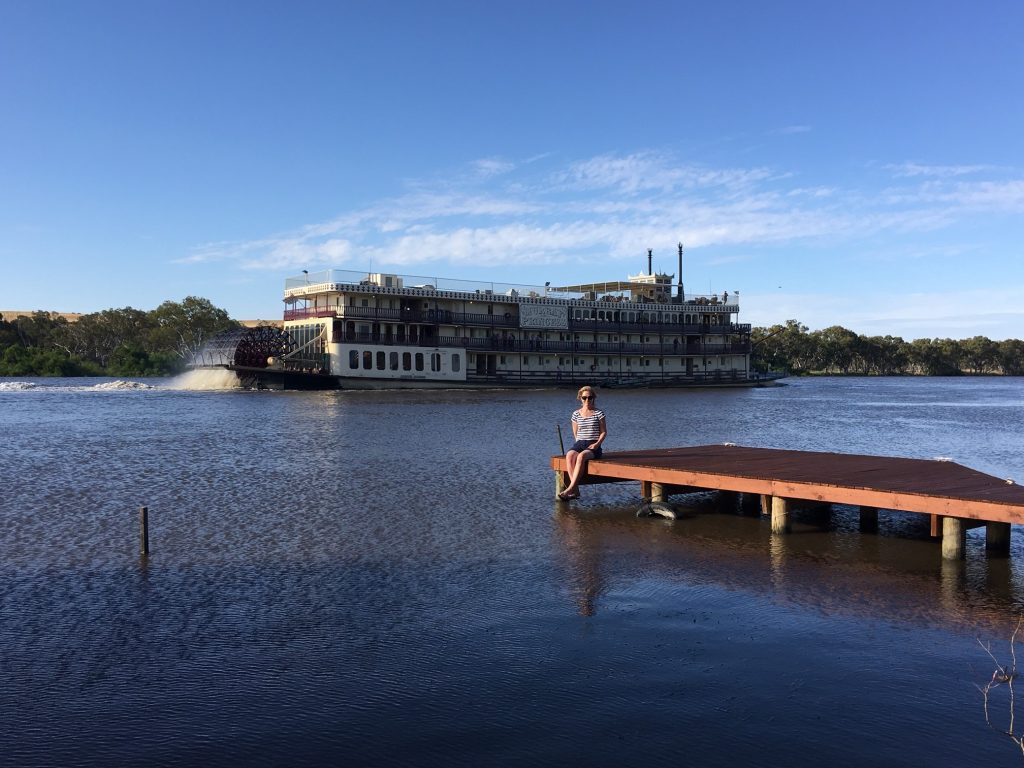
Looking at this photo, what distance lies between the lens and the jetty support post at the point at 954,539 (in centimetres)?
1202

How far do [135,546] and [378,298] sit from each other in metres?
53.1

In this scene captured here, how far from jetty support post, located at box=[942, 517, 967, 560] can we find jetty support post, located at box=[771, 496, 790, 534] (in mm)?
2433

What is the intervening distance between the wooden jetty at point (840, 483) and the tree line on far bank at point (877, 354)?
464 ft

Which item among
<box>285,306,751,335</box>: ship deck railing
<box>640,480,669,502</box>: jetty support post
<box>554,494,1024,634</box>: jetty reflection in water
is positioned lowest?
<box>554,494,1024,634</box>: jetty reflection in water

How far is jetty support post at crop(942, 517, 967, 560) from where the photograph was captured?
12.0 meters

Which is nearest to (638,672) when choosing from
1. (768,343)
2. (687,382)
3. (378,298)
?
(378,298)

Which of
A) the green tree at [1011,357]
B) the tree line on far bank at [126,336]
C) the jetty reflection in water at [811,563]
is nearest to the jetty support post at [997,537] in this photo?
the jetty reflection in water at [811,563]

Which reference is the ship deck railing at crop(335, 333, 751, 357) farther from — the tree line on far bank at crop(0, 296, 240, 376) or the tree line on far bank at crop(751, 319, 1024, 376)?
the tree line on far bank at crop(751, 319, 1024, 376)

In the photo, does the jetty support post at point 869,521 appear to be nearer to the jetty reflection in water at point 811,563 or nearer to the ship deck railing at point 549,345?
the jetty reflection in water at point 811,563

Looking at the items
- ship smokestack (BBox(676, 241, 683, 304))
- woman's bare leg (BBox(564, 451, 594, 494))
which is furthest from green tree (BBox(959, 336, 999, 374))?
woman's bare leg (BBox(564, 451, 594, 494))

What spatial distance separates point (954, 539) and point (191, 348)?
418 feet

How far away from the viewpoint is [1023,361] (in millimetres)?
197000

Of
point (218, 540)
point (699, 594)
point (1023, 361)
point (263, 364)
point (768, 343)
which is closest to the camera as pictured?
point (699, 594)

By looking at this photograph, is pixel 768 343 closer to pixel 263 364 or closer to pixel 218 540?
pixel 263 364
